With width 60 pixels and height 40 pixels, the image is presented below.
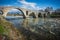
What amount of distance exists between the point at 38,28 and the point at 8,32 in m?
0.71

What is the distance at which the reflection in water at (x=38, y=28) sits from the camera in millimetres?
3014

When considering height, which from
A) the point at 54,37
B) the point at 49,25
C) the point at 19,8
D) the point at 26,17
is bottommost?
the point at 54,37

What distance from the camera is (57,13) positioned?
10.4ft

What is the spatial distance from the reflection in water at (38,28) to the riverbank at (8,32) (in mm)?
99

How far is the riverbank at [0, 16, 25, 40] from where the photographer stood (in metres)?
2.97

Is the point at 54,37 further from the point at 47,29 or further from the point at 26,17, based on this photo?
the point at 26,17

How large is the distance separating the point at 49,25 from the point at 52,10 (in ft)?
1.23

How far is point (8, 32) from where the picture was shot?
300 cm

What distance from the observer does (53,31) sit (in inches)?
119

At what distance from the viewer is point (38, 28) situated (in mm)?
3074

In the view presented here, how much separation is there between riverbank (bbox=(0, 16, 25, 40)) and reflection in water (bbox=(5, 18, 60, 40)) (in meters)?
0.10

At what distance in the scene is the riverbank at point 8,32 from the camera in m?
2.97

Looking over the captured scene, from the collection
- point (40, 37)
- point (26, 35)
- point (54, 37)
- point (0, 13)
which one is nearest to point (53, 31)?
point (54, 37)

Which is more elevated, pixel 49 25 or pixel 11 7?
pixel 11 7
